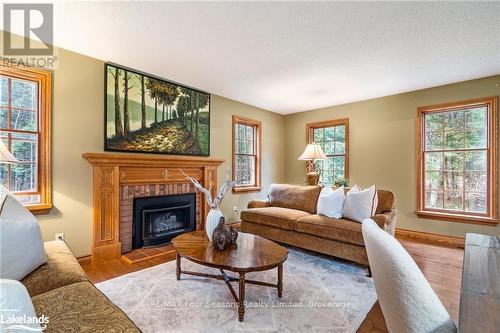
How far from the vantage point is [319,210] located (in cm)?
338

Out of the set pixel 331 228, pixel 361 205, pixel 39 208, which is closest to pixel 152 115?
pixel 39 208

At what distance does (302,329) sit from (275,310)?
0.93 ft

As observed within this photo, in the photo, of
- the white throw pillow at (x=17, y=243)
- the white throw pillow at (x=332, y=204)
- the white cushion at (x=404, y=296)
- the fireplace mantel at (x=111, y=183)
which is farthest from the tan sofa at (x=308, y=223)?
the white throw pillow at (x=17, y=243)

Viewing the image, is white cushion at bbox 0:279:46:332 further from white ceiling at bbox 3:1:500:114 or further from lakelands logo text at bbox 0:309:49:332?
white ceiling at bbox 3:1:500:114

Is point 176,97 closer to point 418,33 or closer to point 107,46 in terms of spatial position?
point 107,46

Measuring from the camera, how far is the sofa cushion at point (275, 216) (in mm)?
3302

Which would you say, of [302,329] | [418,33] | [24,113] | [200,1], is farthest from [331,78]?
[24,113]

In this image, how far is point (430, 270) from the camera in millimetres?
2785

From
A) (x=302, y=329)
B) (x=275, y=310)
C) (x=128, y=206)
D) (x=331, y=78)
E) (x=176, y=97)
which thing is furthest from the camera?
(x=176, y=97)

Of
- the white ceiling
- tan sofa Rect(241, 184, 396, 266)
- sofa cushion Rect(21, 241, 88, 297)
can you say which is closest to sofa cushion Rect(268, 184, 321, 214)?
tan sofa Rect(241, 184, 396, 266)

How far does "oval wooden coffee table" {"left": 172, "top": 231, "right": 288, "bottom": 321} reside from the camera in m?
1.84

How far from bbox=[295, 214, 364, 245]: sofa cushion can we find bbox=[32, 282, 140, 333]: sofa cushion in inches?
92.0

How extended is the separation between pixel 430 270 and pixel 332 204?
50.7 inches

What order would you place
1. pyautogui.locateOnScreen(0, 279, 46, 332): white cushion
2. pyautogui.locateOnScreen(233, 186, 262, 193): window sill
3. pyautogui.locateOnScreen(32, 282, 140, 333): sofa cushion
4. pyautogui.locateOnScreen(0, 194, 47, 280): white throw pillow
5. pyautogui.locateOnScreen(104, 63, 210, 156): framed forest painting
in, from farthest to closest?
1. pyautogui.locateOnScreen(233, 186, 262, 193): window sill
2. pyautogui.locateOnScreen(104, 63, 210, 156): framed forest painting
3. pyautogui.locateOnScreen(0, 194, 47, 280): white throw pillow
4. pyautogui.locateOnScreen(32, 282, 140, 333): sofa cushion
5. pyautogui.locateOnScreen(0, 279, 46, 332): white cushion
